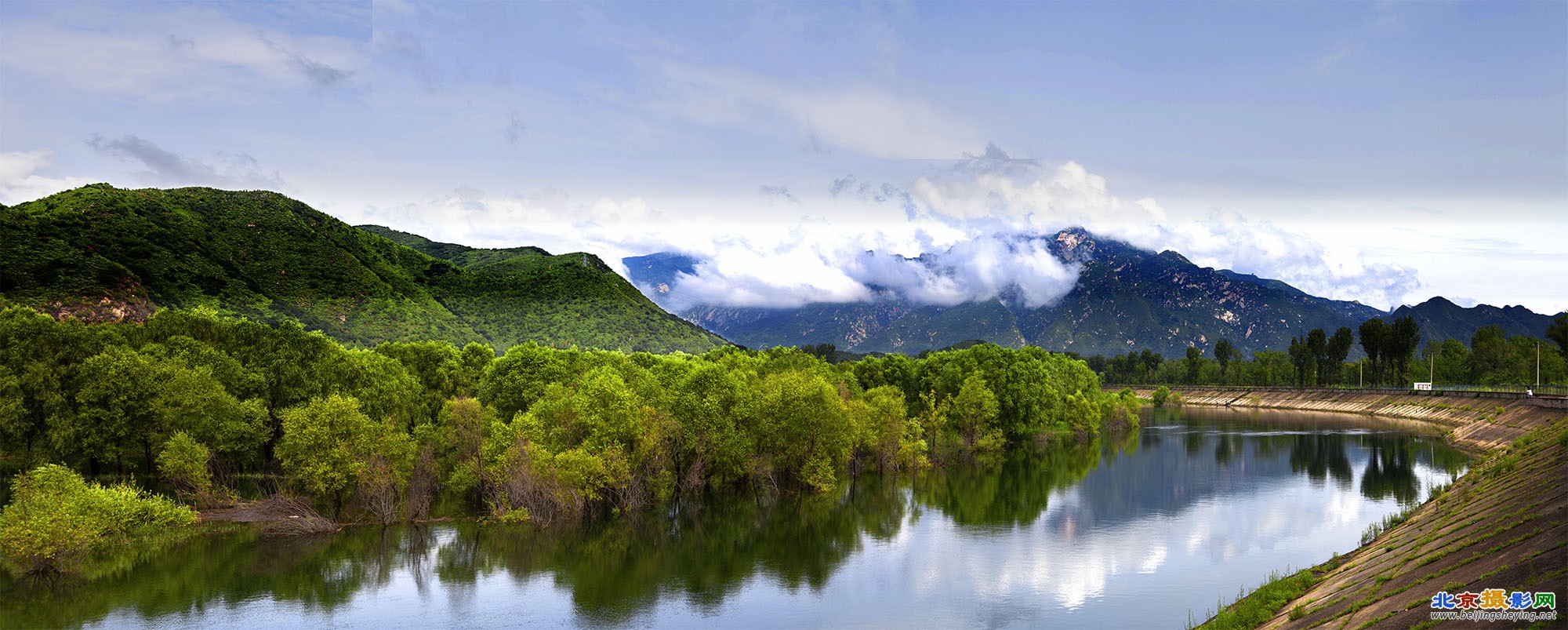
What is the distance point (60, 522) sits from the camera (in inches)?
1823

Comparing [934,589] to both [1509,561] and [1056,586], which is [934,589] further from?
[1509,561]

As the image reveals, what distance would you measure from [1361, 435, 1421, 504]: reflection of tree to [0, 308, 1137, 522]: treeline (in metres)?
43.0

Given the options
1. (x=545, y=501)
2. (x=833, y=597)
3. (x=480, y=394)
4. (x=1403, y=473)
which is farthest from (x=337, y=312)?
(x=1403, y=473)

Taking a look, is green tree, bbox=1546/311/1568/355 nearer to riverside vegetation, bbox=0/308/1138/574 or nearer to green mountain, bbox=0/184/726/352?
riverside vegetation, bbox=0/308/1138/574

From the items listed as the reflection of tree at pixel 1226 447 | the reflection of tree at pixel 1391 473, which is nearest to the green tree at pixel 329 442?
the reflection of tree at pixel 1391 473

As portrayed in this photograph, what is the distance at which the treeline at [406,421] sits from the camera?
62.1 metres

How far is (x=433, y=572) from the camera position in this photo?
51.0 m

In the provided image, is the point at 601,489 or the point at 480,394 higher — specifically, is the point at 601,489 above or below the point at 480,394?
below

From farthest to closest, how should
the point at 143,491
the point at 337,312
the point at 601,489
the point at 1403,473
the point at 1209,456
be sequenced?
the point at 337,312 → the point at 1209,456 → the point at 1403,473 → the point at 601,489 → the point at 143,491

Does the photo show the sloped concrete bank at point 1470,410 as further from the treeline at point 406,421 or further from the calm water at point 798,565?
the treeline at point 406,421

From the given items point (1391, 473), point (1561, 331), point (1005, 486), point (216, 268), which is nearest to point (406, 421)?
point (1005, 486)

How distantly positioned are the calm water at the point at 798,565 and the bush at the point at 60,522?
2.09 m

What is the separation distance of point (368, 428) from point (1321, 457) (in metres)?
107

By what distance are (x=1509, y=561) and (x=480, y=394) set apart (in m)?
76.2
